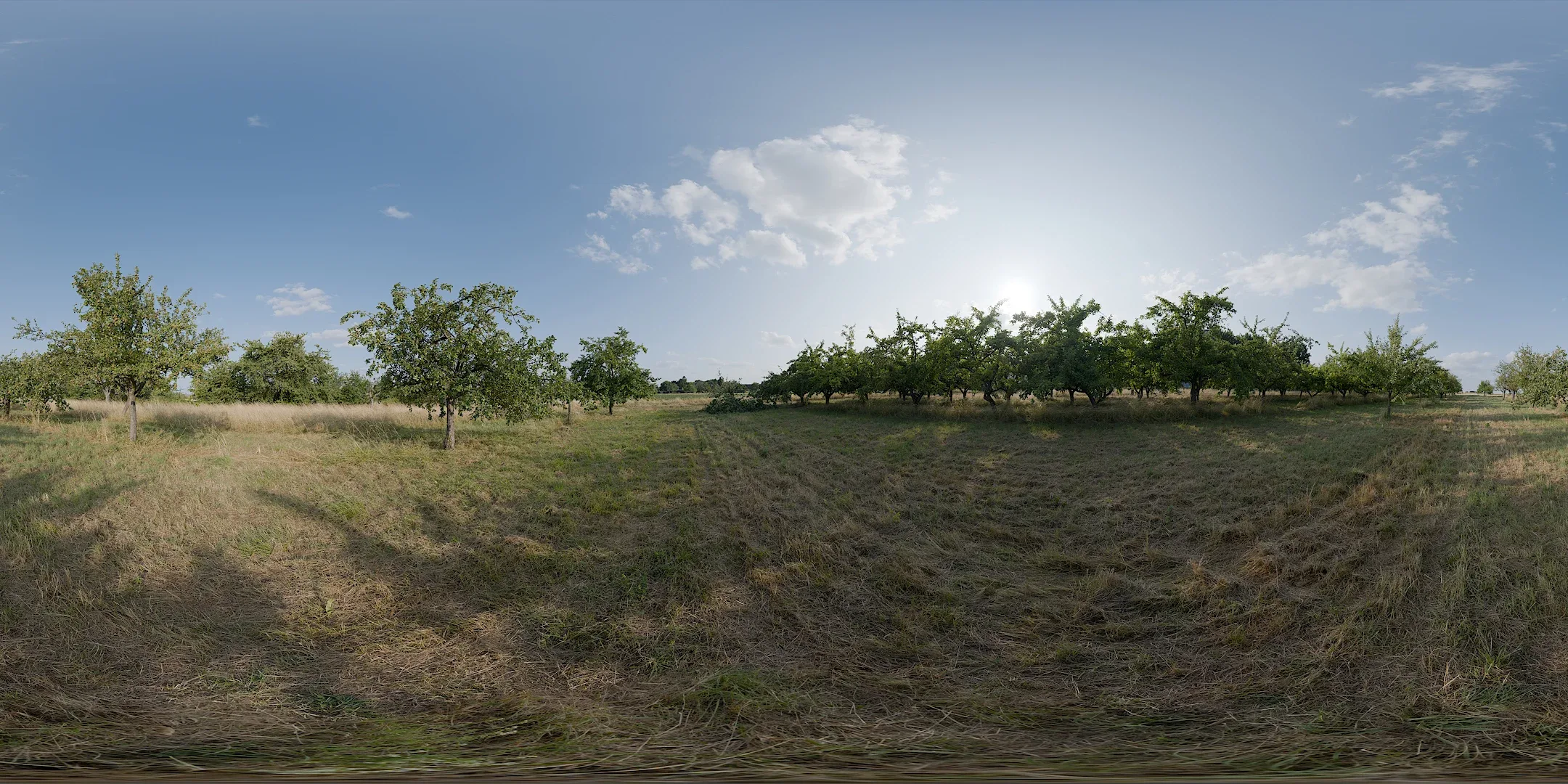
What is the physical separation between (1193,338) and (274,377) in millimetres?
51980

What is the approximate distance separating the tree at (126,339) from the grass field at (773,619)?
3.18m

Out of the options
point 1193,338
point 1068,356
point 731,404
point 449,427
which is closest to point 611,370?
point 731,404

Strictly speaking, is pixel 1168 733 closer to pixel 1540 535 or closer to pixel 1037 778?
pixel 1037 778

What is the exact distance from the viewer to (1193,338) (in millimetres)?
31734

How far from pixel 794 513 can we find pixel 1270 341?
39.3m

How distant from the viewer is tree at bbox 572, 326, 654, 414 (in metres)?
35.7

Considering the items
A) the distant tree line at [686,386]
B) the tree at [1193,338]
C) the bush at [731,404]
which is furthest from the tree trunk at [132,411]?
the distant tree line at [686,386]

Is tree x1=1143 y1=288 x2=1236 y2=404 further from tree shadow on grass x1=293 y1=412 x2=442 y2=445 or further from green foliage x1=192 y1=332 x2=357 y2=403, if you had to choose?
green foliage x1=192 y1=332 x2=357 y2=403

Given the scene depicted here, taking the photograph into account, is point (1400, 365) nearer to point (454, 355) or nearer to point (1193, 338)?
point (1193, 338)

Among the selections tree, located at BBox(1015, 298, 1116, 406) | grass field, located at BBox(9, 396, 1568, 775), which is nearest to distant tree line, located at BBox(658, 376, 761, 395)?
tree, located at BBox(1015, 298, 1116, 406)

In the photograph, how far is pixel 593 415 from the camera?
35344 millimetres

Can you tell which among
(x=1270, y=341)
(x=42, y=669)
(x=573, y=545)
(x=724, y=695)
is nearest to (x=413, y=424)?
(x=573, y=545)

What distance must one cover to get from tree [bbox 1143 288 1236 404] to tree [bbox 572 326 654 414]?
29.4m

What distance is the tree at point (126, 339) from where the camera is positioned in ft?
54.7
